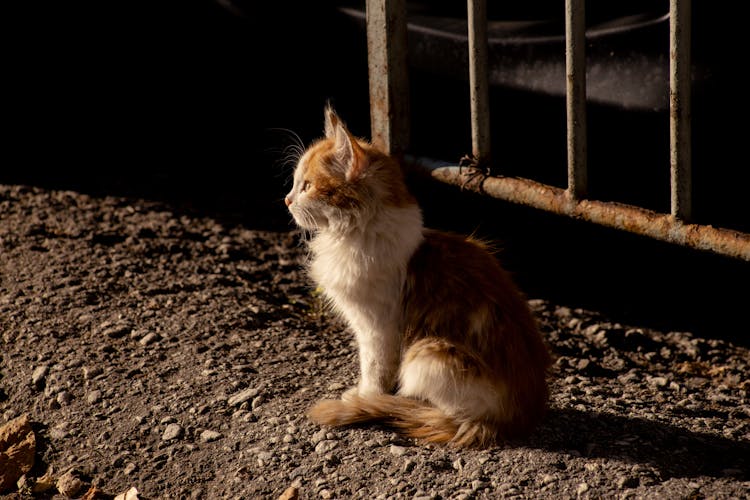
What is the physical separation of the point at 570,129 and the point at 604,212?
33cm

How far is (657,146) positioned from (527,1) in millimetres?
1424

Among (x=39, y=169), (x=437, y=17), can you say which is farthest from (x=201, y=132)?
(x=437, y=17)

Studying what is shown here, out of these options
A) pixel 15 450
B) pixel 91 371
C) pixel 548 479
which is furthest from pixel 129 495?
pixel 548 479

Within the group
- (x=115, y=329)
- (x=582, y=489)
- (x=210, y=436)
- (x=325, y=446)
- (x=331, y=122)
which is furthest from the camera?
(x=115, y=329)

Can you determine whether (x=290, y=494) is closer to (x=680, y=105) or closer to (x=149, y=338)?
(x=149, y=338)

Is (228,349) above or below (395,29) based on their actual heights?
below

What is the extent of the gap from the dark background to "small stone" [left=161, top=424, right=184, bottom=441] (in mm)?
1501

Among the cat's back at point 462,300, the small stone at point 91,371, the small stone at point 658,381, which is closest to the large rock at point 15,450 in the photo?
the small stone at point 91,371

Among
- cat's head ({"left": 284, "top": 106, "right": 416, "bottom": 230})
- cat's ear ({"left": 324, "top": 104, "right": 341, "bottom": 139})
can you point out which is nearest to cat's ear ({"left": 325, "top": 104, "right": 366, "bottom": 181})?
cat's head ({"left": 284, "top": 106, "right": 416, "bottom": 230})

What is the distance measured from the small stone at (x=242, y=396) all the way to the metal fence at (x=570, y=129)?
1.14 m

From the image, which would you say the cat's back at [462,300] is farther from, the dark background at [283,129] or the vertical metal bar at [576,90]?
the dark background at [283,129]

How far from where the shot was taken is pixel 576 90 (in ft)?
11.0

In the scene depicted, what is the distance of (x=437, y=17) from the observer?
15.4ft

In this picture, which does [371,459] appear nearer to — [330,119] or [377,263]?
[377,263]
